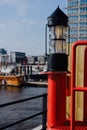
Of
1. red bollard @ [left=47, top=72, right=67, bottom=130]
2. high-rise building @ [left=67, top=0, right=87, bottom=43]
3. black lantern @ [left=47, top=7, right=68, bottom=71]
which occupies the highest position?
high-rise building @ [left=67, top=0, right=87, bottom=43]

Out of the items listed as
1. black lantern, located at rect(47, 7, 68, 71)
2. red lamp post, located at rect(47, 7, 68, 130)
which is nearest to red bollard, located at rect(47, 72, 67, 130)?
red lamp post, located at rect(47, 7, 68, 130)

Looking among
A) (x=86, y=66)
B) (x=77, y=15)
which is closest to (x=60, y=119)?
(x=86, y=66)

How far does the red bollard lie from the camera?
16.9ft

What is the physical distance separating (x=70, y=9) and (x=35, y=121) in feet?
365

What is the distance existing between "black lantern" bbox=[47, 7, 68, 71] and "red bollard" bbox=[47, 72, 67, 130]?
12 cm

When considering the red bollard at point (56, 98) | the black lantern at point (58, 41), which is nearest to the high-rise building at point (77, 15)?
the black lantern at point (58, 41)

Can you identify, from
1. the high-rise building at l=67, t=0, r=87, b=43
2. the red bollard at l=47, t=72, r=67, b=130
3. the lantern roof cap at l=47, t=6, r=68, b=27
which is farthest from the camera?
the high-rise building at l=67, t=0, r=87, b=43

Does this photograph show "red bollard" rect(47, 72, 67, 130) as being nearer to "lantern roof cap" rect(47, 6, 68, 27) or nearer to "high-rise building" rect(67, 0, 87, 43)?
"lantern roof cap" rect(47, 6, 68, 27)

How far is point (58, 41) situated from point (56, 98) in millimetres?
822

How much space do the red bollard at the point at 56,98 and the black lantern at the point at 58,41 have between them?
0.12 metres

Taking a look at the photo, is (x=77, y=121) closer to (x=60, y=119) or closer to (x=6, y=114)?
(x=60, y=119)

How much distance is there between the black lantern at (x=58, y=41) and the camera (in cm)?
523

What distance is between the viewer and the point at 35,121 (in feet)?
77.3

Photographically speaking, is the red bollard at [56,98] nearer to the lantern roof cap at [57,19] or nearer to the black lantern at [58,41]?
the black lantern at [58,41]
